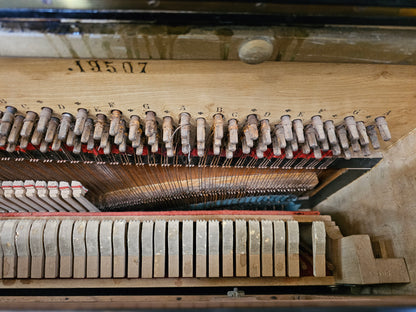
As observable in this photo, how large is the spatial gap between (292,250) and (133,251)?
1.09m

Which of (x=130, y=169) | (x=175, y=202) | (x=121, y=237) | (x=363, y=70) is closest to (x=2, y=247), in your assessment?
(x=121, y=237)

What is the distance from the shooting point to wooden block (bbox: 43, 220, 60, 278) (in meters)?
2.04

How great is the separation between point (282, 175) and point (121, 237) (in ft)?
4.45

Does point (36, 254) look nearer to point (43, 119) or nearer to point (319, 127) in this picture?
point (43, 119)

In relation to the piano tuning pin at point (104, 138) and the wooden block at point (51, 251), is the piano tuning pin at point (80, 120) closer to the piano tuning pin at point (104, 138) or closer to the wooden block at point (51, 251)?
the piano tuning pin at point (104, 138)

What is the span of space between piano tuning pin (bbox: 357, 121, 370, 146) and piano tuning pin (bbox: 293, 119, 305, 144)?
13.2 inches

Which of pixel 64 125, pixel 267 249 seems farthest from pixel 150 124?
pixel 267 249

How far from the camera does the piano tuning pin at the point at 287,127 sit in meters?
1.70

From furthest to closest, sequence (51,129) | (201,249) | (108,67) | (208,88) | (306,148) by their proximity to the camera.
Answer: (201,249) → (306,148) → (51,129) → (208,88) → (108,67)

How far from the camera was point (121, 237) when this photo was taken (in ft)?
→ 6.77

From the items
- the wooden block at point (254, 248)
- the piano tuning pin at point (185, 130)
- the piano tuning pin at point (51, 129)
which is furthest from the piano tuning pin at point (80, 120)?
the wooden block at point (254, 248)

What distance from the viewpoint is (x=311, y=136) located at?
1.75m

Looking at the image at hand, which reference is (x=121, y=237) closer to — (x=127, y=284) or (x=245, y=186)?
(x=127, y=284)

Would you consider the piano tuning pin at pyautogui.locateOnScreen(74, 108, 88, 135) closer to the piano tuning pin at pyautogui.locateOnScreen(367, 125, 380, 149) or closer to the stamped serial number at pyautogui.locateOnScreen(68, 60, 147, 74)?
the stamped serial number at pyautogui.locateOnScreen(68, 60, 147, 74)
